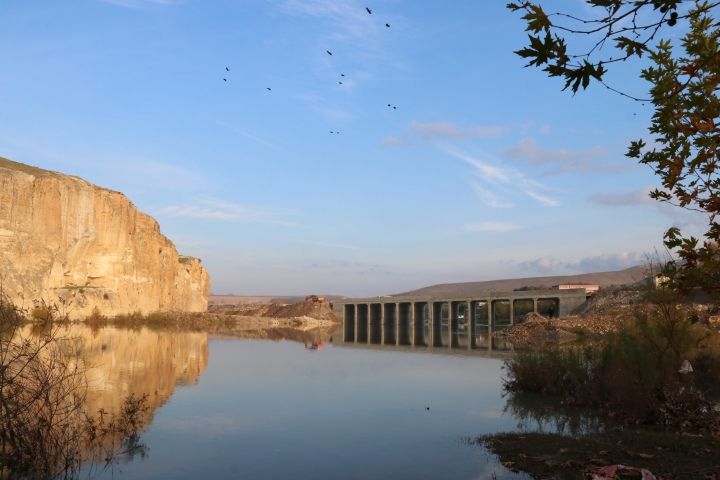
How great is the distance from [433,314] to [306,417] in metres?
79.0

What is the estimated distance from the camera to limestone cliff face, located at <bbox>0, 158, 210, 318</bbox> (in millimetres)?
55781

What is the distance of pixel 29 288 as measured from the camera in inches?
2206

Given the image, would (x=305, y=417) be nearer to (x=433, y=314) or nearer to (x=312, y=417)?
(x=312, y=417)

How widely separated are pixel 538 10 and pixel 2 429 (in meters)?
9.60

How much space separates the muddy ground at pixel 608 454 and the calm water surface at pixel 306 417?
601 millimetres

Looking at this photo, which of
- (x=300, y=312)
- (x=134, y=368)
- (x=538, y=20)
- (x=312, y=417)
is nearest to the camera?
(x=538, y=20)

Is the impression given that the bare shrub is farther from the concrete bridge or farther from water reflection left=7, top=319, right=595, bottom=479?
the concrete bridge

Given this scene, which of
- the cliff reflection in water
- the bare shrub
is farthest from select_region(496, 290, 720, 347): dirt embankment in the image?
the bare shrub

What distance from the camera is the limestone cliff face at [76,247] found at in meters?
55.8

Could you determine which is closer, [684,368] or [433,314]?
[684,368]

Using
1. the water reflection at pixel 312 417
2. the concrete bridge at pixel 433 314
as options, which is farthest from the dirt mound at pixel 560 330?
the water reflection at pixel 312 417

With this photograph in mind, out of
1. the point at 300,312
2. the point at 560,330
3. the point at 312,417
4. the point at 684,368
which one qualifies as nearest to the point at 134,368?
the point at 312,417

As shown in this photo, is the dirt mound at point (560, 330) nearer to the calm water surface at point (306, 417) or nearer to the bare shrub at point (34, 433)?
the calm water surface at point (306, 417)

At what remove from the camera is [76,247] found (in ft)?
212
